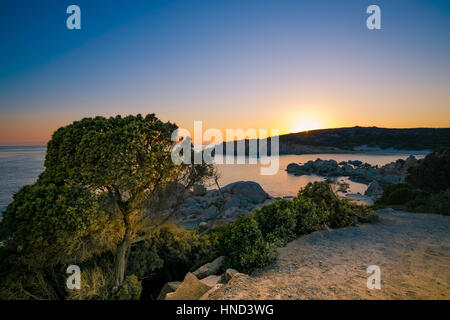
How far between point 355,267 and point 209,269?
4552 mm

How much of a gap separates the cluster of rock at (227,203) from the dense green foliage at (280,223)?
30.8 ft

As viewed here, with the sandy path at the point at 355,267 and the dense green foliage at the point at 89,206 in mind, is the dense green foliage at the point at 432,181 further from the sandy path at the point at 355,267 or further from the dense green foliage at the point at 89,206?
the dense green foliage at the point at 89,206

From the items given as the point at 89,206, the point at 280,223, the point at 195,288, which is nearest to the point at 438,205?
the point at 280,223

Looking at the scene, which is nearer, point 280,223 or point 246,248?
point 246,248

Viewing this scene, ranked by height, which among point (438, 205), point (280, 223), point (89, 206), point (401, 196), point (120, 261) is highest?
point (89, 206)

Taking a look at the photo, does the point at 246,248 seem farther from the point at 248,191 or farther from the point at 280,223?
the point at 248,191

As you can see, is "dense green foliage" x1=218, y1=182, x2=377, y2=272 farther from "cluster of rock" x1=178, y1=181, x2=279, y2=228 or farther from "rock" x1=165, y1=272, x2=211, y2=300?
"cluster of rock" x1=178, y1=181, x2=279, y2=228

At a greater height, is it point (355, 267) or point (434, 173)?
point (434, 173)

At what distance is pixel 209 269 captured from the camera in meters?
7.97

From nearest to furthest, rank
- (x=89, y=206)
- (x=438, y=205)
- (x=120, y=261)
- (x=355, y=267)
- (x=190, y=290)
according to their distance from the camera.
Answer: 1. (x=190, y=290)
2. (x=355, y=267)
3. (x=89, y=206)
4. (x=120, y=261)
5. (x=438, y=205)

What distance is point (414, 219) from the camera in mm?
12312

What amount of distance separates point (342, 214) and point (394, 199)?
13912mm
